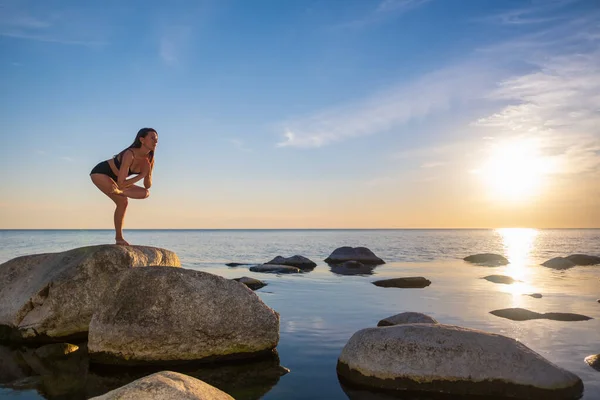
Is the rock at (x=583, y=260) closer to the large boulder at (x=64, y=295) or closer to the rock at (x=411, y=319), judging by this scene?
the rock at (x=411, y=319)

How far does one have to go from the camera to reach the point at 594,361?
771 cm

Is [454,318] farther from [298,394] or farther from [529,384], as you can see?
[298,394]

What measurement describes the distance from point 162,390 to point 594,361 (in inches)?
265

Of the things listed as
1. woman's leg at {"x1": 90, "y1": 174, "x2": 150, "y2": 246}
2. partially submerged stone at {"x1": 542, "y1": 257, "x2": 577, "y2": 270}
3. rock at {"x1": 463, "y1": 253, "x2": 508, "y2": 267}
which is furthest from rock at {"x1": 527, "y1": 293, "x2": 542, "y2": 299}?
rock at {"x1": 463, "y1": 253, "x2": 508, "y2": 267}

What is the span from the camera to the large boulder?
921cm

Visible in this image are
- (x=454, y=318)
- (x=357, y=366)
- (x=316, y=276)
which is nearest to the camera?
(x=357, y=366)

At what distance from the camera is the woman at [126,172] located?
34.2 ft

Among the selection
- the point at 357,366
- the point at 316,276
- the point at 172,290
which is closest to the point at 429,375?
the point at 357,366

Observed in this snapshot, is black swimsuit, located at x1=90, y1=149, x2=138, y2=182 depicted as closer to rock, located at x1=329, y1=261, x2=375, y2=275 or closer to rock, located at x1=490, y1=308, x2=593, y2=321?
rock, located at x1=490, y1=308, x2=593, y2=321

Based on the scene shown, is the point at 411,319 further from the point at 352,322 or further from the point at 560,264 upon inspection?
the point at 560,264

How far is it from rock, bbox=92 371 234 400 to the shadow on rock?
160 centimetres

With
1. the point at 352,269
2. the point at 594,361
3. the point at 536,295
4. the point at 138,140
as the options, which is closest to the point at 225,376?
the point at 138,140

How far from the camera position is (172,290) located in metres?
8.08

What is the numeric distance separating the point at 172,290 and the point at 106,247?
2.44 m
